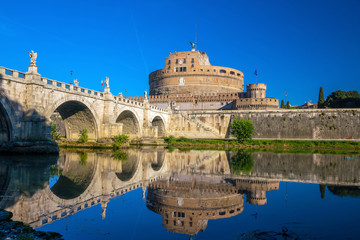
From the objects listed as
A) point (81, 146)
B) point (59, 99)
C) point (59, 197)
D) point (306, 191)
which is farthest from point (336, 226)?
point (81, 146)

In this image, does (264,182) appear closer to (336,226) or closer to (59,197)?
(336,226)

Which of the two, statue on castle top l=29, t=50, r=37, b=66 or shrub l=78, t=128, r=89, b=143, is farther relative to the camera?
shrub l=78, t=128, r=89, b=143

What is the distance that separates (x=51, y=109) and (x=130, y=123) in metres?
17.5

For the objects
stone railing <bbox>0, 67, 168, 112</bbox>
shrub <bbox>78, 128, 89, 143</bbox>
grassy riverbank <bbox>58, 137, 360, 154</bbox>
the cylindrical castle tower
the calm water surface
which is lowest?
the calm water surface

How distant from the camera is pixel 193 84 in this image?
71.9m

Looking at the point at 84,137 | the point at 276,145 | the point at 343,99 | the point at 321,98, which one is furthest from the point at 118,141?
the point at 321,98

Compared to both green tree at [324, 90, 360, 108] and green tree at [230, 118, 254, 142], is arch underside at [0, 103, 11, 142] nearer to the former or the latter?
green tree at [230, 118, 254, 142]

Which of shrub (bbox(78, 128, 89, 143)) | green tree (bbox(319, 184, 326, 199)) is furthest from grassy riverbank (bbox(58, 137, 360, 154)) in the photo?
green tree (bbox(319, 184, 326, 199))

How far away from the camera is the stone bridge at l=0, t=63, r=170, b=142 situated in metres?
20.2

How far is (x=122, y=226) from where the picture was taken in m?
6.95

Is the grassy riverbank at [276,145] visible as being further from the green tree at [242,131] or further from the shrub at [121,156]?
the shrub at [121,156]

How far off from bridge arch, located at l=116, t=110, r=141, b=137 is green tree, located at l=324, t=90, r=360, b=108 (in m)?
42.9

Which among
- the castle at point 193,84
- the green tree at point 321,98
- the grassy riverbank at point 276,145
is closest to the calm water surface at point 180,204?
the grassy riverbank at point 276,145

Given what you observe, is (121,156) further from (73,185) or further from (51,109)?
(73,185)
